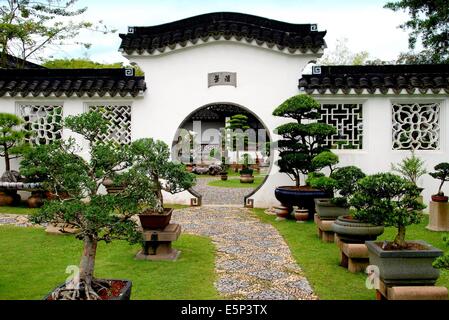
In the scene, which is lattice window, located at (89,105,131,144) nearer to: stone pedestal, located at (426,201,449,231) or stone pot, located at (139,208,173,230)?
stone pot, located at (139,208,173,230)

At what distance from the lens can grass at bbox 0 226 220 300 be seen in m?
4.33

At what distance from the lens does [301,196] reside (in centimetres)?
820

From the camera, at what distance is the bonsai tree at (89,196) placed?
337cm

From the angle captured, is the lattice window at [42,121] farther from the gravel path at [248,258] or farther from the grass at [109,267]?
the grass at [109,267]

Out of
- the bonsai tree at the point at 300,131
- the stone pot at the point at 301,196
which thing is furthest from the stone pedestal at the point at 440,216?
the bonsai tree at the point at 300,131

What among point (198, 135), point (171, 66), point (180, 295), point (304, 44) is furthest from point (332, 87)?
point (198, 135)

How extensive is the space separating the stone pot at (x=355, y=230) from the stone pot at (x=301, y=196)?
9.28 feet

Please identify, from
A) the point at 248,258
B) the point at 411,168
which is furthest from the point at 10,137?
the point at 411,168

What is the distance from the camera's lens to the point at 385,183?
410 cm

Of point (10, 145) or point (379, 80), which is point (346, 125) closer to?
point (379, 80)

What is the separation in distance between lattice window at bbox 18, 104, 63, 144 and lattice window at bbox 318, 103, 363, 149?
639cm

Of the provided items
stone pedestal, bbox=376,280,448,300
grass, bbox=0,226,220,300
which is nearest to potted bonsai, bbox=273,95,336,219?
grass, bbox=0,226,220,300

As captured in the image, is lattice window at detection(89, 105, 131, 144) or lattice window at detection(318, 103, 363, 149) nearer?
lattice window at detection(318, 103, 363, 149)

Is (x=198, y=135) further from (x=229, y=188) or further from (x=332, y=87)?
(x=332, y=87)
